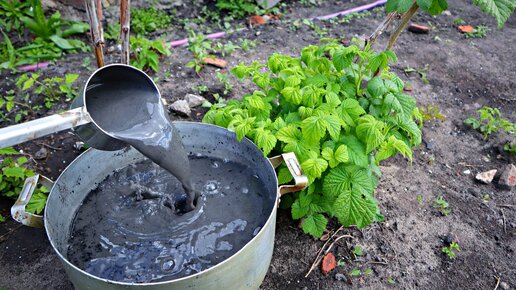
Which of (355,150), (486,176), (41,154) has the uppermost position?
(355,150)

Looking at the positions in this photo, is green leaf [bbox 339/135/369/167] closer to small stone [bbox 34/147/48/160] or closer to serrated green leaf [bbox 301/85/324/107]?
serrated green leaf [bbox 301/85/324/107]

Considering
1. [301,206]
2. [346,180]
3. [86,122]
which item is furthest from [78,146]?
[346,180]

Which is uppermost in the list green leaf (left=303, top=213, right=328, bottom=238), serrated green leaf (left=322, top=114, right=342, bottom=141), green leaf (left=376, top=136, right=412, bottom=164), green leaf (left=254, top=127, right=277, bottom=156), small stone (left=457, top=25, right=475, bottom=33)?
serrated green leaf (left=322, top=114, right=342, bottom=141)

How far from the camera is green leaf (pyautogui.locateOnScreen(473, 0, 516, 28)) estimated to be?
6.16 ft

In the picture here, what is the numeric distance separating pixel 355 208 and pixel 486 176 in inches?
51.5

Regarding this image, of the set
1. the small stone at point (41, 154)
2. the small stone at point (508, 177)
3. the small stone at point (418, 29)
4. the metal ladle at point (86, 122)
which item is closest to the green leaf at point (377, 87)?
the metal ladle at point (86, 122)

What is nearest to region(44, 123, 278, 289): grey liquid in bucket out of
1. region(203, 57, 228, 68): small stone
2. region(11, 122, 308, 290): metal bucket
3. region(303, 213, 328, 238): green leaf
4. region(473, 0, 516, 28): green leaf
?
region(11, 122, 308, 290): metal bucket

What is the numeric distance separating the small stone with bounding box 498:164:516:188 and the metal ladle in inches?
86.0

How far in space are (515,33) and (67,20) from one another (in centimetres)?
425

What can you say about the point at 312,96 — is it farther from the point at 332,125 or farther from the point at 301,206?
the point at 301,206

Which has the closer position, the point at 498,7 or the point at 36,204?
the point at 498,7

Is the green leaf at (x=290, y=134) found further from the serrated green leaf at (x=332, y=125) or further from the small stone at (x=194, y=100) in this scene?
the small stone at (x=194, y=100)

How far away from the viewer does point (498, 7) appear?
191 cm

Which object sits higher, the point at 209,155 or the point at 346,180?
the point at 346,180
